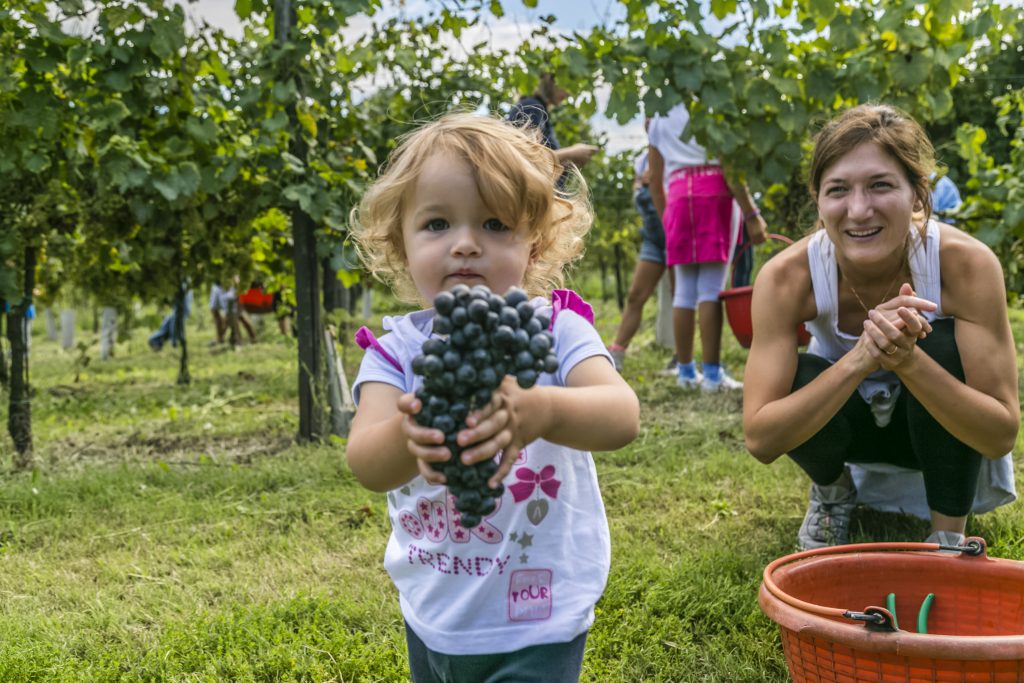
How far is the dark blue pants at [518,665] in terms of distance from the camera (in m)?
1.36

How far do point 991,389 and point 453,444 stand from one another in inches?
62.9

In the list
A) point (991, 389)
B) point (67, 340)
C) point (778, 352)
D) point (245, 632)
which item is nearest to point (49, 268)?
point (245, 632)

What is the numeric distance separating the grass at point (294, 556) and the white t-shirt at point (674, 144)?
4.10 feet

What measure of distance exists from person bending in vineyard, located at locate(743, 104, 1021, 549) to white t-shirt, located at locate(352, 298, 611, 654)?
2.72 ft

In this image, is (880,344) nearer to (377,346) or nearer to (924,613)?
(924,613)

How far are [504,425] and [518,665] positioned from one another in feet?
1.58

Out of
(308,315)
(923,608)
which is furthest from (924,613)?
(308,315)

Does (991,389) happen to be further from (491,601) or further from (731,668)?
(491,601)

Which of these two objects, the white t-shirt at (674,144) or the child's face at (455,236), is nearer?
the child's face at (455,236)

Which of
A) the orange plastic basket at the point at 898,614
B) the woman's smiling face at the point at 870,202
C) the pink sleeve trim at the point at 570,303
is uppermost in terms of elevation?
the woman's smiling face at the point at 870,202

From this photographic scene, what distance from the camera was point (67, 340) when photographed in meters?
13.8

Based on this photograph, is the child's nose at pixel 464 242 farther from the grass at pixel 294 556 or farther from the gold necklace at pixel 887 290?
the gold necklace at pixel 887 290

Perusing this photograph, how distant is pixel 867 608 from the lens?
147 cm

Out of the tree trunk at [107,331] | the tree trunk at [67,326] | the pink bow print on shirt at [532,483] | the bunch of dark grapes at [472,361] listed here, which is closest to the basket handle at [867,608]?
the pink bow print on shirt at [532,483]
